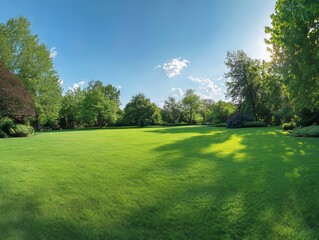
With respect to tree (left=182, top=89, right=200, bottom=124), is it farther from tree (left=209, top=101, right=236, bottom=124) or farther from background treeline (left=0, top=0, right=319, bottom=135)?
tree (left=209, top=101, right=236, bottom=124)

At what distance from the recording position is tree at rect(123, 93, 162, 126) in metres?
61.8

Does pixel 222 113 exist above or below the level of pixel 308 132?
above

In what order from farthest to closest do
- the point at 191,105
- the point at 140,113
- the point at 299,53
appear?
the point at 191,105
the point at 140,113
the point at 299,53

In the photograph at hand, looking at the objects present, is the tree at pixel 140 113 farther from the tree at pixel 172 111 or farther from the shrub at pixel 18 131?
the shrub at pixel 18 131

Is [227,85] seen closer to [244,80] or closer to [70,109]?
[244,80]

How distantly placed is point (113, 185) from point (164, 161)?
2.38 metres

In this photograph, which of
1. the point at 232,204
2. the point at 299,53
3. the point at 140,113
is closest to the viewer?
the point at 232,204

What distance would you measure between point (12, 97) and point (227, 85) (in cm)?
3817

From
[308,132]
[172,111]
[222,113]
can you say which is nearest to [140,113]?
[172,111]

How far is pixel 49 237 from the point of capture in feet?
12.9

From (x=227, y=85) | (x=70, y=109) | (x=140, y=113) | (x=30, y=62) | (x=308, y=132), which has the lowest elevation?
(x=308, y=132)

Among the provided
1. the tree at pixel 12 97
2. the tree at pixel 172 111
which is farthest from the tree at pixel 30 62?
the tree at pixel 172 111

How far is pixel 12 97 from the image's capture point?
67.1ft

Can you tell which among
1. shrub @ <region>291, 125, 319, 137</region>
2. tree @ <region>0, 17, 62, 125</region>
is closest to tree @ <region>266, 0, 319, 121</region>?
shrub @ <region>291, 125, 319, 137</region>
